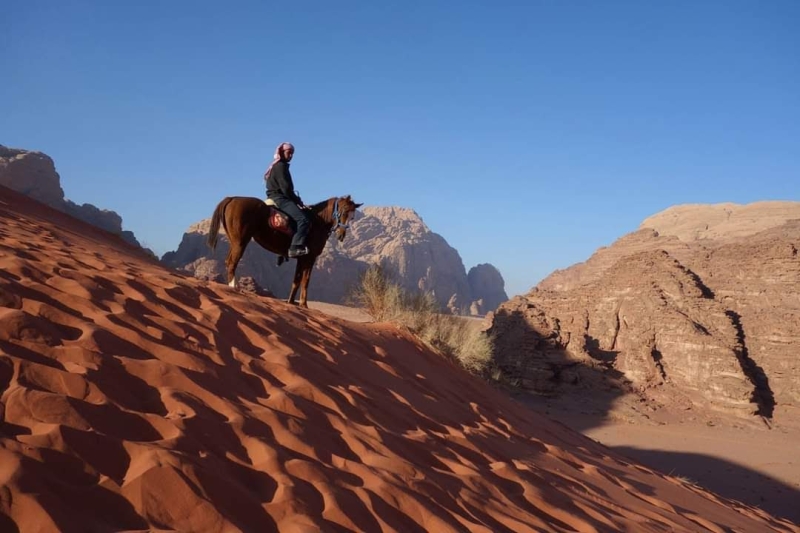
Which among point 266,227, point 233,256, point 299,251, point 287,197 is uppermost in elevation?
point 287,197

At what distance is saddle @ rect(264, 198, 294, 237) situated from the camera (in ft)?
28.0

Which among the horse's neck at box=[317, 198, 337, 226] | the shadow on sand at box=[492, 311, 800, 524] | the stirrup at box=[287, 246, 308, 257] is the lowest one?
the shadow on sand at box=[492, 311, 800, 524]

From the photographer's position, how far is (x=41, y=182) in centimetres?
3747

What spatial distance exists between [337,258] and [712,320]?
38997 mm

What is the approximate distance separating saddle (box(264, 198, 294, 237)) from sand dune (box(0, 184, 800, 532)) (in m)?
2.71

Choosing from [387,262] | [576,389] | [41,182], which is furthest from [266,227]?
[387,262]

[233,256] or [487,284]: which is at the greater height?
[487,284]

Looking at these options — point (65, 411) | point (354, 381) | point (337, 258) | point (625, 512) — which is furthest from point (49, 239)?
point (337, 258)

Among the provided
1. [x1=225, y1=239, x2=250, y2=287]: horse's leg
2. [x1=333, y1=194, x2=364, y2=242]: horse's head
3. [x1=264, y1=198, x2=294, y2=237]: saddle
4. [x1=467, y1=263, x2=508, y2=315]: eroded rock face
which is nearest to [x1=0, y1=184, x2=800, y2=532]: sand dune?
[x1=225, y1=239, x2=250, y2=287]: horse's leg

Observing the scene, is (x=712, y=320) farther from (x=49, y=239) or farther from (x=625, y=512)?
(x=49, y=239)

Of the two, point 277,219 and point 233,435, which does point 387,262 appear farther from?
point 233,435

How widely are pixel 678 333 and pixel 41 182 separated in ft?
129

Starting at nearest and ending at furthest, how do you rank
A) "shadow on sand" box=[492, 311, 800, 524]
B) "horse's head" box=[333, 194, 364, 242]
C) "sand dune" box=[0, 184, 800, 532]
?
1. "sand dune" box=[0, 184, 800, 532]
2. "horse's head" box=[333, 194, 364, 242]
3. "shadow on sand" box=[492, 311, 800, 524]

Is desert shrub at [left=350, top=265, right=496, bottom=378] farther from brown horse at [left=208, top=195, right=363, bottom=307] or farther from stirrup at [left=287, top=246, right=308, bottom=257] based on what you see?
stirrup at [left=287, top=246, right=308, bottom=257]
